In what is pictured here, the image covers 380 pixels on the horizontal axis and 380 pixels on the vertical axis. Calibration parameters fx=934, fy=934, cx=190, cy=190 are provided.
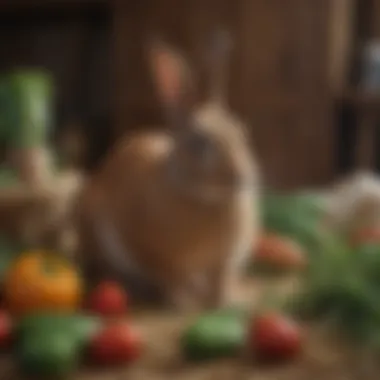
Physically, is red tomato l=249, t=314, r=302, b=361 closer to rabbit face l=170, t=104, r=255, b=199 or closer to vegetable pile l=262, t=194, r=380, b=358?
vegetable pile l=262, t=194, r=380, b=358

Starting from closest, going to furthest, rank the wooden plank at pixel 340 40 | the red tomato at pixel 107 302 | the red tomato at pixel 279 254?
1. the red tomato at pixel 107 302
2. the red tomato at pixel 279 254
3. the wooden plank at pixel 340 40

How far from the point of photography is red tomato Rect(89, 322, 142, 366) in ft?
2.69

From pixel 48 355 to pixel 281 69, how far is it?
1.40 metres

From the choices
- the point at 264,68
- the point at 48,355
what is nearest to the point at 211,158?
the point at 48,355

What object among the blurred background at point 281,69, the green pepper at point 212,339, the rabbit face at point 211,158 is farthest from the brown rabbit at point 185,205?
the blurred background at point 281,69

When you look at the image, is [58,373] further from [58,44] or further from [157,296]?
[58,44]

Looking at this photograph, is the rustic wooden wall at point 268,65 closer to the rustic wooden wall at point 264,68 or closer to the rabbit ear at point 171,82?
the rustic wooden wall at point 264,68

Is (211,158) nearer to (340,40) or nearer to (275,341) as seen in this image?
(275,341)

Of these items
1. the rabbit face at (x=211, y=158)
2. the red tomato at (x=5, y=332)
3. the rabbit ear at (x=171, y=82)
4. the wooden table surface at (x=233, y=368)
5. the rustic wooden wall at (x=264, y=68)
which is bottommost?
the wooden table surface at (x=233, y=368)

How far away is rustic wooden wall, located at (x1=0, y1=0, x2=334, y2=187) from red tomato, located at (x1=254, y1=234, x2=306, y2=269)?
103cm

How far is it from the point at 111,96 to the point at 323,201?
1083mm

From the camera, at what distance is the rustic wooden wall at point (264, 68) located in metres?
2.08

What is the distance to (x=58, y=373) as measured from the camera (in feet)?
2.59

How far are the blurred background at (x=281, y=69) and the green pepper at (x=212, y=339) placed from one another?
47.8 inches
